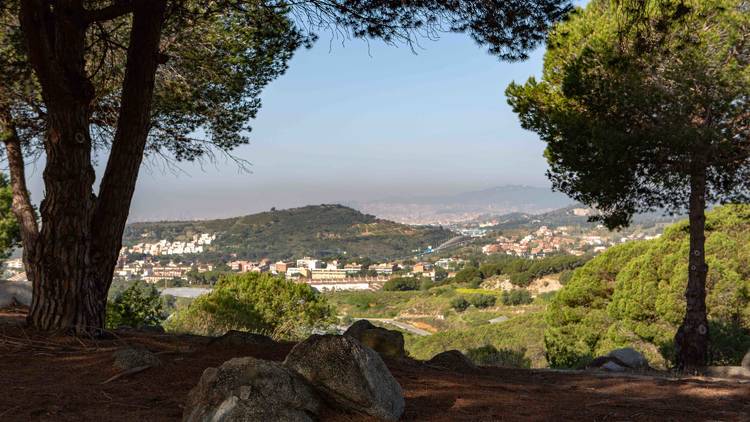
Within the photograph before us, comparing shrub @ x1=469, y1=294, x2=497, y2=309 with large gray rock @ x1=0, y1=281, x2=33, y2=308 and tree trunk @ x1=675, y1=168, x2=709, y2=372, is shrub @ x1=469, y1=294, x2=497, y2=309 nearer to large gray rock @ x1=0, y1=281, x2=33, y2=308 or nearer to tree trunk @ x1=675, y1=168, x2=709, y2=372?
tree trunk @ x1=675, y1=168, x2=709, y2=372

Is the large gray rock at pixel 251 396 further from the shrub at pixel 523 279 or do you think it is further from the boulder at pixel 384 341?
the shrub at pixel 523 279

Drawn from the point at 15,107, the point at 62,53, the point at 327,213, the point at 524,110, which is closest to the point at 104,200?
the point at 62,53

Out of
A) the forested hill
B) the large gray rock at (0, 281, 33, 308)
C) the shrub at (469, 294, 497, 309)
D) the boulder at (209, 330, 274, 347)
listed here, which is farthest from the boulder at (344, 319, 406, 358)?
the forested hill

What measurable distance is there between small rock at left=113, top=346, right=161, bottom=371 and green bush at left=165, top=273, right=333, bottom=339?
10715 millimetres

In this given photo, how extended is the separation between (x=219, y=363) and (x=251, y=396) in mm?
1737

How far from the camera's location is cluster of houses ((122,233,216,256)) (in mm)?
95250

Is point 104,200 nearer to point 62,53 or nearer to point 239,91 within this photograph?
point 62,53

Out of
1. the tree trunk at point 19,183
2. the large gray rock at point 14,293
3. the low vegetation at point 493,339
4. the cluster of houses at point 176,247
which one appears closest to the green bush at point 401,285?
the cluster of houses at point 176,247

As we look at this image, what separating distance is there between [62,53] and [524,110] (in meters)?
9.84

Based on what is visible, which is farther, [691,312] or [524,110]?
[524,110]

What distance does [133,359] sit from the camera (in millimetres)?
5055

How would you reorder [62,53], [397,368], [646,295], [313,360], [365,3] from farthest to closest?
1. [646,295]
2. [365,3]
3. [62,53]
4. [397,368]
5. [313,360]

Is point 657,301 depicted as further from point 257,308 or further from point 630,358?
point 257,308

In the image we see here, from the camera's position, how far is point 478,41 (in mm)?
7758
